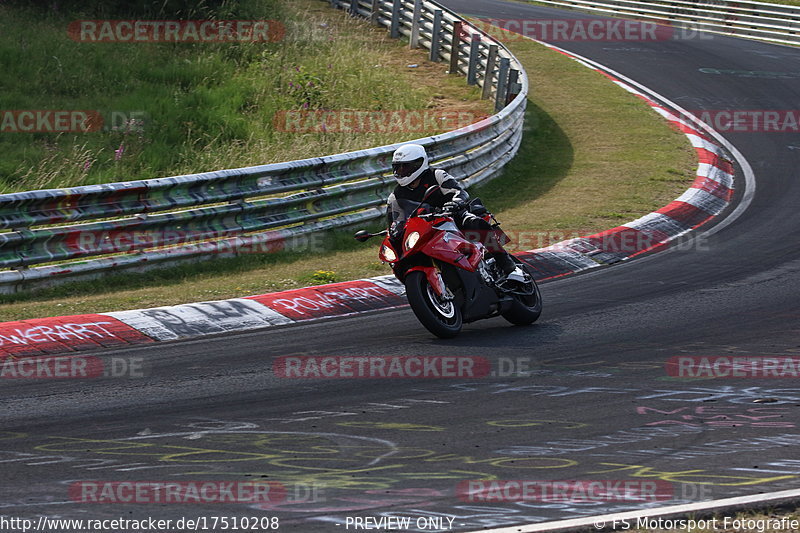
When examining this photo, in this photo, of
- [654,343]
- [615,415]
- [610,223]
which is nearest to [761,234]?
[610,223]

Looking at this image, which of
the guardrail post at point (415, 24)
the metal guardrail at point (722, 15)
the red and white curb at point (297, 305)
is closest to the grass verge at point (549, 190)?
the red and white curb at point (297, 305)

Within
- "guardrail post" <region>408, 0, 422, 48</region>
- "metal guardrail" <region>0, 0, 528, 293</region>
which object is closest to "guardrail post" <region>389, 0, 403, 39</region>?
"guardrail post" <region>408, 0, 422, 48</region>

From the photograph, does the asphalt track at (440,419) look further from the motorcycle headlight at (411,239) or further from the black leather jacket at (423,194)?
the black leather jacket at (423,194)

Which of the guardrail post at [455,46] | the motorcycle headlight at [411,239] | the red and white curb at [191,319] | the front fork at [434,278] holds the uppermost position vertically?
the guardrail post at [455,46]

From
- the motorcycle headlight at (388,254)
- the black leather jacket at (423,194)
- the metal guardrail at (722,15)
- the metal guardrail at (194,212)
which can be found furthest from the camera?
the metal guardrail at (722,15)

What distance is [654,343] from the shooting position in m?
8.26

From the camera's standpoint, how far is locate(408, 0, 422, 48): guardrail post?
79.2ft

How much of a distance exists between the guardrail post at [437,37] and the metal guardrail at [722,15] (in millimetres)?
13007

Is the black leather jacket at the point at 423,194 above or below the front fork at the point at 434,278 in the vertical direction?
above

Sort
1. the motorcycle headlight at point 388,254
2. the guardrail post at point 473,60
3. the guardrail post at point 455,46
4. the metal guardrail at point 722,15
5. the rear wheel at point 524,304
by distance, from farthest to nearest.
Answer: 1. the metal guardrail at point 722,15
2. the guardrail post at point 455,46
3. the guardrail post at point 473,60
4. the rear wheel at point 524,304
5. the motorcycle headlight at point 388,254

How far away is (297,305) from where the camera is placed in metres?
9.34

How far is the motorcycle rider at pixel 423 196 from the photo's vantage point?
8625 millimetres

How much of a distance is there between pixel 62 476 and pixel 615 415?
3.29 m

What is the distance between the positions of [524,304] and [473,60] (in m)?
13.2
